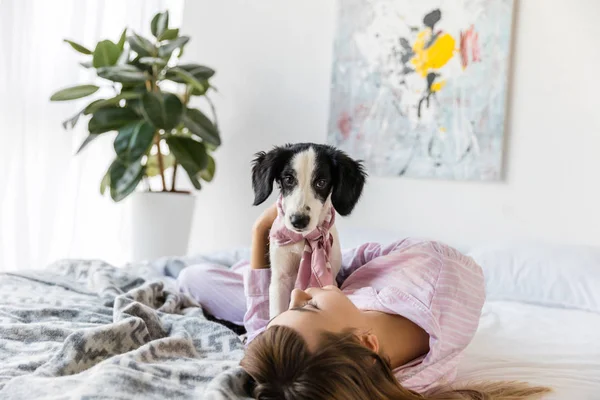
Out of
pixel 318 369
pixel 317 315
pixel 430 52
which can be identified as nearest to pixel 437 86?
pixel 430 52

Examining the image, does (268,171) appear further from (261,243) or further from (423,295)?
(423,295)

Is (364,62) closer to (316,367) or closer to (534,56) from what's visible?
(534,56)

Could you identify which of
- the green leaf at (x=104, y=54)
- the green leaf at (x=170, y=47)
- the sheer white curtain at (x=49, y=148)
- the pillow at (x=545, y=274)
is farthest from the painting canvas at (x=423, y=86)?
the sheer white curtain at (x=49, y=148)

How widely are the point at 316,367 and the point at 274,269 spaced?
713mm

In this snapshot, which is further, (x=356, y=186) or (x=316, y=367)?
(x=356, y=186)

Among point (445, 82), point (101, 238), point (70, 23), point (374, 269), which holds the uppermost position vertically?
point (70, 23)

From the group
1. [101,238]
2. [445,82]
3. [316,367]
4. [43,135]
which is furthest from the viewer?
[101,238]

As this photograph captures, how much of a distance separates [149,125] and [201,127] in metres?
0.30

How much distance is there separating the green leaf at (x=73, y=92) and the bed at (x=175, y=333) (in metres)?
1.05

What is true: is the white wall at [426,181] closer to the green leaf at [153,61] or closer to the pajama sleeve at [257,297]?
the green leaf at [153,61]

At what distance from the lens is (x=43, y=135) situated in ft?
11.2

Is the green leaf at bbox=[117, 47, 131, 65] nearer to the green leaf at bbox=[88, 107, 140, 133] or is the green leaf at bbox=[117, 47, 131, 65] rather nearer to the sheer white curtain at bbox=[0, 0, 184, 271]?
the green leaf at bbox=[88, 107, 140, 133]

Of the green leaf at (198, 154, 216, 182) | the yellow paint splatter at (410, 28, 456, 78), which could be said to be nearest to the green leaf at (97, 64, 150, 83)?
the green leaf at (198, 154, 216, 182)

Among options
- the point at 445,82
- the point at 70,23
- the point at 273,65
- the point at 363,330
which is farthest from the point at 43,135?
the point at 363,330
